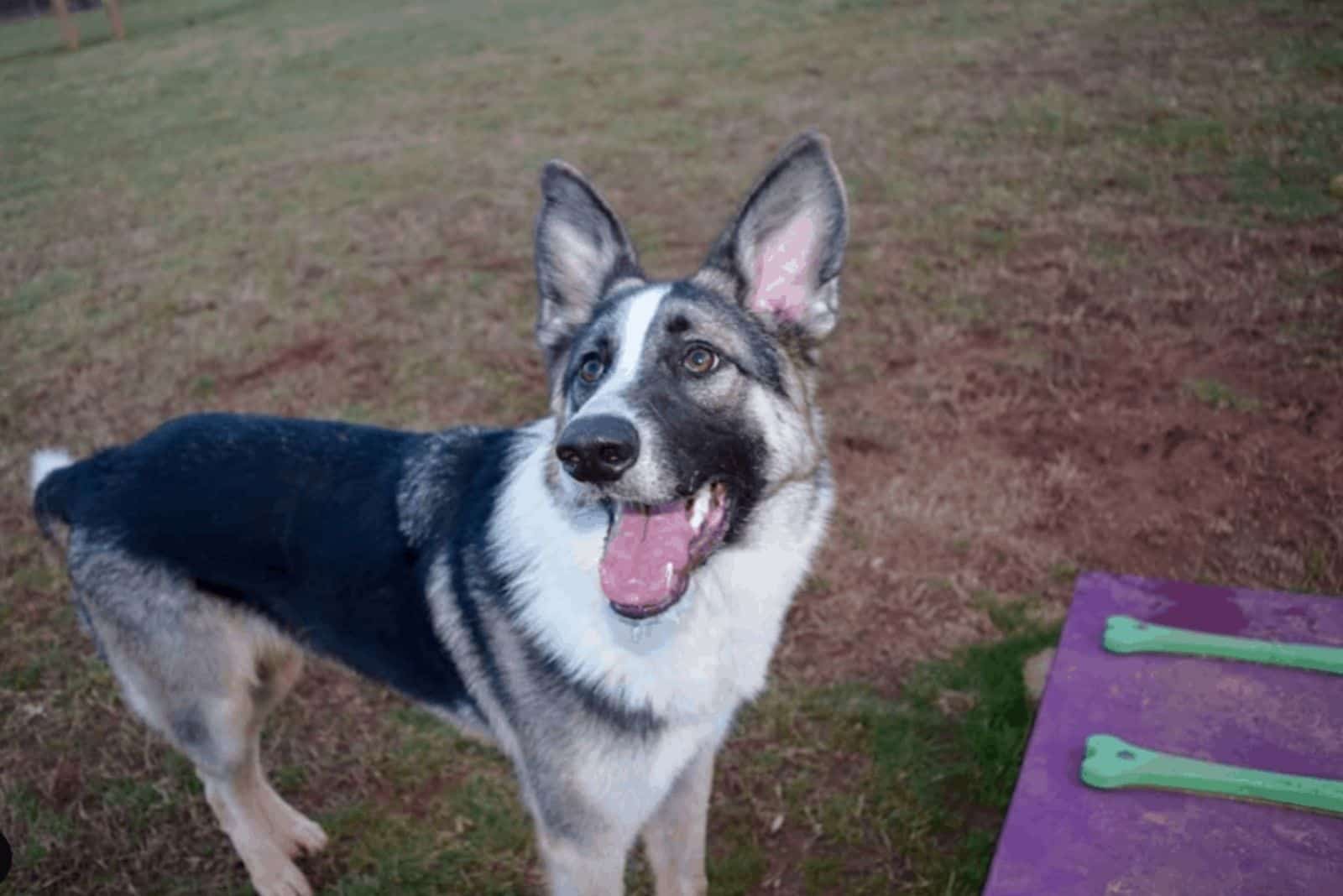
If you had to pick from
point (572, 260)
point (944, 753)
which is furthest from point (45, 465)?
point (944, 753)

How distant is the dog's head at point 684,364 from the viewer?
2473 mm

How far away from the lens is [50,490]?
3279 mm

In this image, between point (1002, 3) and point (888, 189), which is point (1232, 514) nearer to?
point (888, 189)

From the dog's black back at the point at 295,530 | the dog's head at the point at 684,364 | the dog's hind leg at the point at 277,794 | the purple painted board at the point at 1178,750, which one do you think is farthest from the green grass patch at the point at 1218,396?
the dog's hind leg at the point at 277,794

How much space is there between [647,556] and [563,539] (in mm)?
297

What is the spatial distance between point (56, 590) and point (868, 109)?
921 cm

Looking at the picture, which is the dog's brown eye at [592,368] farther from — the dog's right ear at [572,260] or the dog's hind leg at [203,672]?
the dog's hind leg at [203,672]

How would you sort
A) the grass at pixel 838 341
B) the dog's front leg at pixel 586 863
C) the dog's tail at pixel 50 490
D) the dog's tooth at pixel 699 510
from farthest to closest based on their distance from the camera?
the grass at pixel 838 341 → the dog's tail at pixel 50 490 → the dog's front leg at pixel 586 863 → the dog's tooth at pixel 699 510

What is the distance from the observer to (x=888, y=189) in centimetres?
862

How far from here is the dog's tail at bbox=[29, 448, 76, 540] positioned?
128 inches

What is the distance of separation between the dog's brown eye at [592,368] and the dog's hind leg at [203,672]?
1385 mm

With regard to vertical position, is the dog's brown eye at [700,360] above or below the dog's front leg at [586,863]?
above

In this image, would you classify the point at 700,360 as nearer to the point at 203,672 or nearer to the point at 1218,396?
the point at 203,672

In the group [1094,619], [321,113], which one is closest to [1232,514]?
[1094,619]
